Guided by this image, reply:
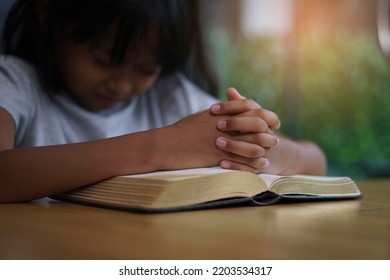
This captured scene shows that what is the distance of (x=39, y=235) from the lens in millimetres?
516

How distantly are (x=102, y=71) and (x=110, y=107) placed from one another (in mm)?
134

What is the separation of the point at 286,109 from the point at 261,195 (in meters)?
2.59

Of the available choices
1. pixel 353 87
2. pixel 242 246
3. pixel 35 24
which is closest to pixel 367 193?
pixel 242 246

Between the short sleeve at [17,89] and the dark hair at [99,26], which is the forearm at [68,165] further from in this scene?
the dark hair at [99,26]

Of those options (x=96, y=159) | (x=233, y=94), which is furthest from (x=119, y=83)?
(x=96, y=159)

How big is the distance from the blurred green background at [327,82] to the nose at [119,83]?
6.72 feet

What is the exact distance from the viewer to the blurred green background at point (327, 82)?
324 centimetres

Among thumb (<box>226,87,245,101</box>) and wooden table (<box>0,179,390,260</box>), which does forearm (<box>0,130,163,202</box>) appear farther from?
thumb (<box>226,87,245,101</box>)

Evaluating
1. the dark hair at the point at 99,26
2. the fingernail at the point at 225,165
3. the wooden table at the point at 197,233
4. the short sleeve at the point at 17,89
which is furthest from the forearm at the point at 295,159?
the short sleeve at the point at 17,89

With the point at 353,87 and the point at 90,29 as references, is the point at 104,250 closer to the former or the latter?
the point at 90,29

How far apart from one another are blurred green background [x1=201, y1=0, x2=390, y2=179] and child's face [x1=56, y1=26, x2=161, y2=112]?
2.03 meters

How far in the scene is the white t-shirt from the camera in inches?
42.2

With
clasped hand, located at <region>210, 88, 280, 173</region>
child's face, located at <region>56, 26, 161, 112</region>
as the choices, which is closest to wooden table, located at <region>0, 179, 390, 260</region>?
clasped hand, located at <region>210, 88, 280, 173</region>

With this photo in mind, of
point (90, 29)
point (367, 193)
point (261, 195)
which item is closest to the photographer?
point (261, 195)
